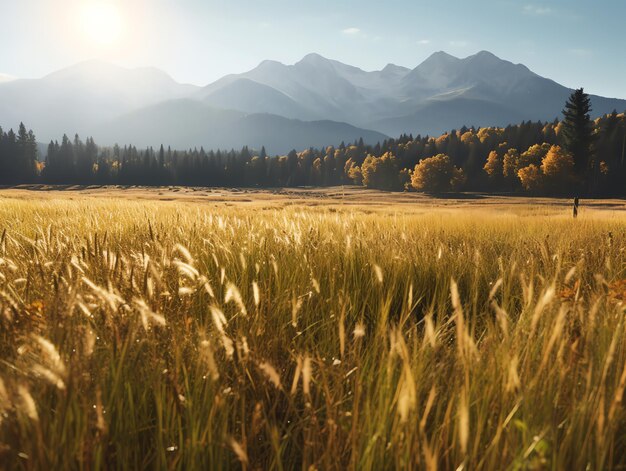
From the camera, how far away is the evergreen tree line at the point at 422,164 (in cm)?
8075

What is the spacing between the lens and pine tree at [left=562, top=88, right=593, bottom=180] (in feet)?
250

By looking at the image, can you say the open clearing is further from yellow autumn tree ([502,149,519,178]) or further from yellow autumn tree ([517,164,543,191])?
yellow autumn tree ([502,149,519,178])

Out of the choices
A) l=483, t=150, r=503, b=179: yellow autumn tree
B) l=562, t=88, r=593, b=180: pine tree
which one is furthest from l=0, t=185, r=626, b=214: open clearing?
l=483, t=150, r=503, b=179: yellow autumn tree

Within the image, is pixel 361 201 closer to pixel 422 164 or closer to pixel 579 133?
pixel 422 164

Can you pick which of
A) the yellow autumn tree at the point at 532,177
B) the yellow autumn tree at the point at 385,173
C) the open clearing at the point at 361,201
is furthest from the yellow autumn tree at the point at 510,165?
the yellow autumn tree at the point at 385,173

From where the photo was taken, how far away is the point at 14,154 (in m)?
126

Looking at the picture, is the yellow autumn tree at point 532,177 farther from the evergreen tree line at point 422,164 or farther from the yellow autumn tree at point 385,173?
the yellow autumn tree at point 385,173

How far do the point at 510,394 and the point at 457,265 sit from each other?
2.84m

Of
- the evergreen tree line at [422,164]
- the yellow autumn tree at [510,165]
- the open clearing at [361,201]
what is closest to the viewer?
the open clearing at [361,201]

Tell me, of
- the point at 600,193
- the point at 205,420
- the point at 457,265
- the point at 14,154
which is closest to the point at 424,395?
the point at 205,420

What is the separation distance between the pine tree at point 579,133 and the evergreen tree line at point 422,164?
0.18 meters

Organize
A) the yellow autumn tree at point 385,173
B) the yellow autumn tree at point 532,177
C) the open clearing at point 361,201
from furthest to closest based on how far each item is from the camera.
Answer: the yellow autumn tree at point 385,173 → the yellow autumn tree at point 532,177 → the open clearing at point 361,201

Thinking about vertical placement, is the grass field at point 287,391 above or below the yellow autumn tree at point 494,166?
below

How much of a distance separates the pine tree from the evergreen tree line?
18cm
